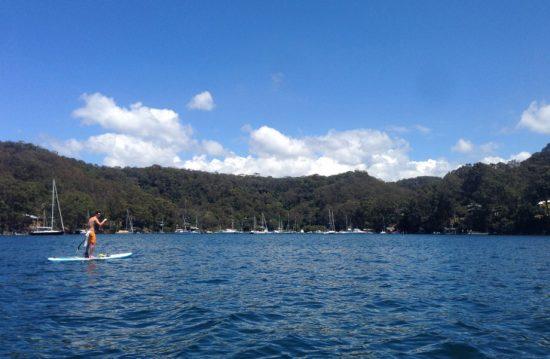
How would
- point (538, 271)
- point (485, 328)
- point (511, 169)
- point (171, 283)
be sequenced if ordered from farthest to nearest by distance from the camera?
1. point (511, 169)
2. point (538, 271)
3. point (171, 283)
4. point (485, 328)

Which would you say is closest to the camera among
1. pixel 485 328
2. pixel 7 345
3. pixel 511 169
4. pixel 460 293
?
pixel 7 345

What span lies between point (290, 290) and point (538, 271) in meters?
18.5

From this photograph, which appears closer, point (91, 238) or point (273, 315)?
point (273, 315)

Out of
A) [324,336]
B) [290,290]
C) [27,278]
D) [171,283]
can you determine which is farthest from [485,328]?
[27,278]

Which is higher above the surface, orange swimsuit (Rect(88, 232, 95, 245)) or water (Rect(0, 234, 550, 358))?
orange swimsuit (Rect(88, 232, 95, 245))

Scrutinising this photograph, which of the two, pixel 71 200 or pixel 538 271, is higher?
pixel 71 200

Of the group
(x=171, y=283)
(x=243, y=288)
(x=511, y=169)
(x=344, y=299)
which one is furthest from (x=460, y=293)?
(x=511, y=169)

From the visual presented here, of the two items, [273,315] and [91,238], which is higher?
[91,238]

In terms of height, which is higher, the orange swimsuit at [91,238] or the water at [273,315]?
the orange swimsuit at [91,238]

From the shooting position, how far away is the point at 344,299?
19328 mm

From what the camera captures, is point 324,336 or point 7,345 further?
point 324,336

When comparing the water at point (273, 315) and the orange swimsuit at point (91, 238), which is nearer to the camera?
the water at point (273, 315)

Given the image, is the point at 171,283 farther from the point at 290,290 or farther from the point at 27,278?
the point at 27,278

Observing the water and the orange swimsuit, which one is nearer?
the water
